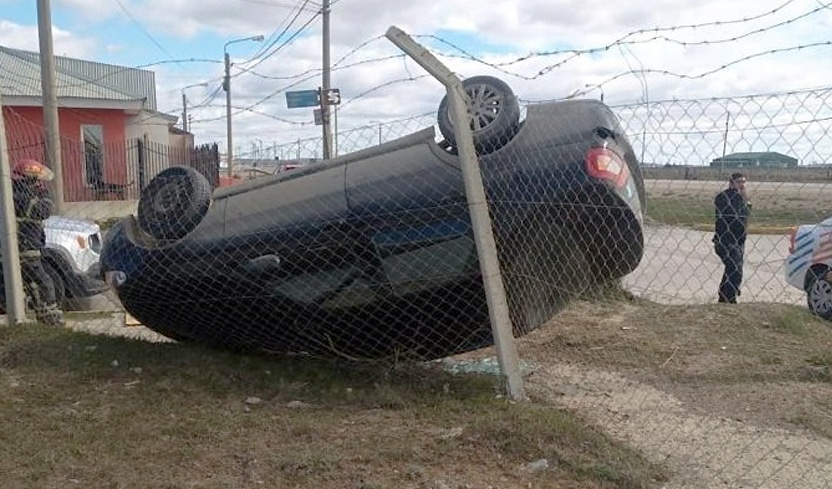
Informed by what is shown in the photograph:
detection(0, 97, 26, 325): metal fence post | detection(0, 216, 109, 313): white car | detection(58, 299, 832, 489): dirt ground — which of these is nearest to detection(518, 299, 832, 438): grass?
detection(58, 299, 832, 489): dirt ground

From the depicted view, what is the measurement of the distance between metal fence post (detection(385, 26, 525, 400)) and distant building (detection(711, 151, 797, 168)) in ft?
4.18

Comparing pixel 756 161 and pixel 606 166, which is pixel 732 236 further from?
pixel 756 161

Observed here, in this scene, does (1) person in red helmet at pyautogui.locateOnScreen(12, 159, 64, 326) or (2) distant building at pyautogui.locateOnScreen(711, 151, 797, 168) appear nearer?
(2) distant building at pyautogui.locateOnScreen(711, 151, 797, 168)

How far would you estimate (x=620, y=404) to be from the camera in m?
5.02

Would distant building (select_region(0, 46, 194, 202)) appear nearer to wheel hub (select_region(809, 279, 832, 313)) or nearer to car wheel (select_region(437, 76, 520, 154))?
car wheel (select_region(437, 76, 520, 154))

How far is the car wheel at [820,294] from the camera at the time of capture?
8.24 m

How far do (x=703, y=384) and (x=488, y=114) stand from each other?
243cm

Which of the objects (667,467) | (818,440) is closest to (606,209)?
(667,467)

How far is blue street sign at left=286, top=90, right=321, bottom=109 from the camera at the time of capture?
16.4 metres

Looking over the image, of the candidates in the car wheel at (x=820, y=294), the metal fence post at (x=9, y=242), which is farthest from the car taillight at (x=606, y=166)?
the car wheel at (x=820, y=294)

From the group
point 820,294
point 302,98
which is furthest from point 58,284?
point 302,98

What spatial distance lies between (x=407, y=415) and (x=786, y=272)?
21.3ft

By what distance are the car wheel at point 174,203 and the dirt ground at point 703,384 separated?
242 cm

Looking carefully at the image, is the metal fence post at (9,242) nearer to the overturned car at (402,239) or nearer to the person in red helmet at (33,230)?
the person in red helmet at (33,230)
